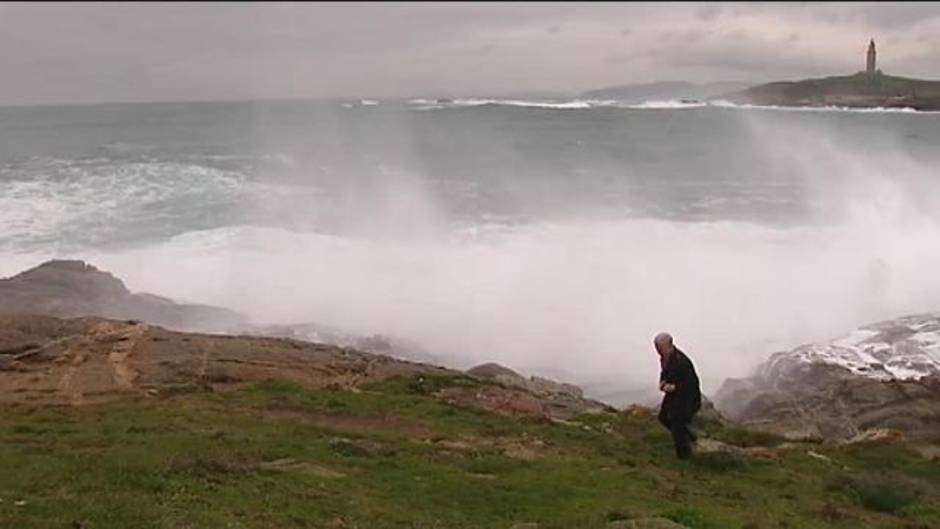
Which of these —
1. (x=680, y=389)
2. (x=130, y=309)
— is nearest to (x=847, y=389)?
(x=680, y=389)

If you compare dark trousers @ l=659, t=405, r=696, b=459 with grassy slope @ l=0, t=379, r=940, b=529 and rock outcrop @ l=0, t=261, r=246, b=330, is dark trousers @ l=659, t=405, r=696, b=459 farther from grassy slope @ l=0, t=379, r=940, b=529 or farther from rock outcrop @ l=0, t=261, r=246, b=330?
rock outcrop @ l=0, t=261, r=246, b=330

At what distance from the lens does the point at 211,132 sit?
125m

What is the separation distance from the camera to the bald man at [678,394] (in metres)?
15.3

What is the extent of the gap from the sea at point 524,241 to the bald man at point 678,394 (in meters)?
11.3

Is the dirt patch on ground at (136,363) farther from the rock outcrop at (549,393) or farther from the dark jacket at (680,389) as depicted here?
the dark jacket at (680,389)

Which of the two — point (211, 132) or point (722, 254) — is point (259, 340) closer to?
point (722, 254)

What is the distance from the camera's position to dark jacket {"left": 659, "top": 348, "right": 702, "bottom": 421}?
15.3 metres

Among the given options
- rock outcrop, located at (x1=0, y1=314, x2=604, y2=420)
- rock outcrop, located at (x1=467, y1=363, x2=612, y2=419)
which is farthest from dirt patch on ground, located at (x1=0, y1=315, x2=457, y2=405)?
rock outcrop, located at (x1=467, y1=363, x2=612, y2=419)

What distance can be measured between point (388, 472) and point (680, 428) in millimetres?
4636

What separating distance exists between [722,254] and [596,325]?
12704mm

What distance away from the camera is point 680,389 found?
15.4m

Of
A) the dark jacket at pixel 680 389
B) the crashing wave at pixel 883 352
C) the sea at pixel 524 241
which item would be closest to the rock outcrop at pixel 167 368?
the dark jacket at pixel 680 389

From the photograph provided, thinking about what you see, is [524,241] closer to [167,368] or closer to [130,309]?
[130,309]

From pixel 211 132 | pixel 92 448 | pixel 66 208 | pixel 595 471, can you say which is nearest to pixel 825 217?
pixel 66 208
